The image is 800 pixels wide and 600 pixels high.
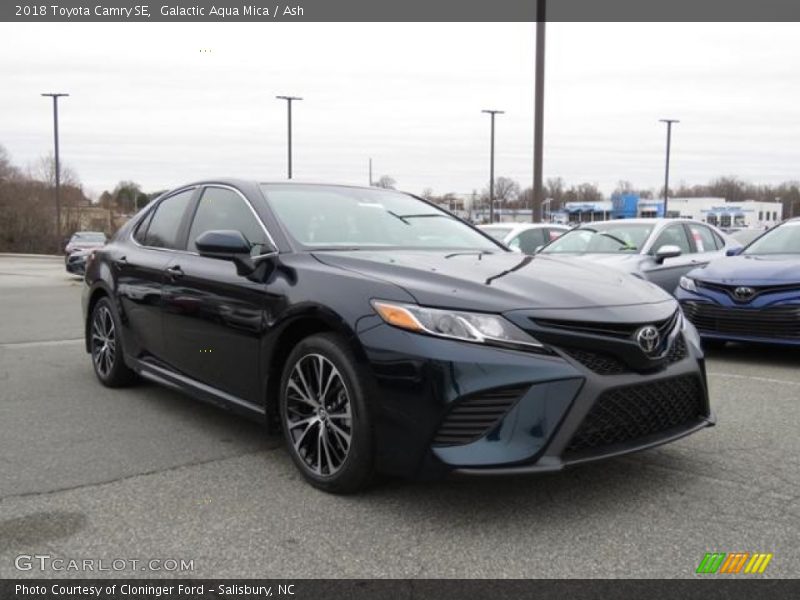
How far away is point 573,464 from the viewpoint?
3094 millimetres

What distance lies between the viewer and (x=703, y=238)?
1045cm

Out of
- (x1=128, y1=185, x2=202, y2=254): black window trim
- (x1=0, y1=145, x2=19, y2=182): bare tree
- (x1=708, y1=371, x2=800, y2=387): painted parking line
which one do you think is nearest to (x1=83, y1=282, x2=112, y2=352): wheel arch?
(x1=128, y1=185, x2=202, y2=254): black window trim

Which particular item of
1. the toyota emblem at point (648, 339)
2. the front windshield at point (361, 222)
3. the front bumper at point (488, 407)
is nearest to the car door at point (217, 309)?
the front windshield at point (361, 222)

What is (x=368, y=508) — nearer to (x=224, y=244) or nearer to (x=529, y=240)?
(x=224, y=244)

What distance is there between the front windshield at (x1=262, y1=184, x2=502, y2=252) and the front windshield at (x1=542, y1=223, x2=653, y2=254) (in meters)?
4.92

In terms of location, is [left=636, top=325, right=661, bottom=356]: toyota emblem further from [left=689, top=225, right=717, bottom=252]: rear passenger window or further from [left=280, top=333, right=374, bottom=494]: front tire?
[left=689, top=225, right=717, bottom=252]: rear passenger window

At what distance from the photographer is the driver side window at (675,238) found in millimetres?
9719

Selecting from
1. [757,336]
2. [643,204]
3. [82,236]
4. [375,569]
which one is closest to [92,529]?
[375,569]

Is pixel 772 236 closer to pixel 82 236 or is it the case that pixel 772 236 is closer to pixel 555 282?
pixel 555 282

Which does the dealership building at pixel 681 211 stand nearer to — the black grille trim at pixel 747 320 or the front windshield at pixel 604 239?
the front windshield at pixel 604 239

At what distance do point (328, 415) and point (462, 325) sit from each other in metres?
0.84

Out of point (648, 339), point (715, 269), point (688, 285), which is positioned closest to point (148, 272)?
point (648, 339)

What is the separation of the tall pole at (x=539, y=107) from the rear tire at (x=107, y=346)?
10694 millimetres

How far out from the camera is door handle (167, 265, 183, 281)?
4.76m
